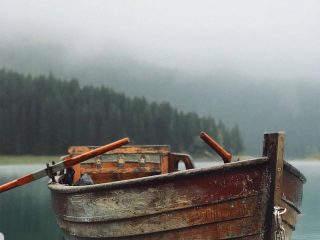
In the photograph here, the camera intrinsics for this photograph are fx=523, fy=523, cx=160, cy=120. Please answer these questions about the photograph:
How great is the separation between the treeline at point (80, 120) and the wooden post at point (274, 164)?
374 ft

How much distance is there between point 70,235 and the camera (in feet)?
37.8

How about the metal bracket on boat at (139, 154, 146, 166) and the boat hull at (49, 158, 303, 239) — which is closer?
the boat hull at (49, 158, 303, 239)

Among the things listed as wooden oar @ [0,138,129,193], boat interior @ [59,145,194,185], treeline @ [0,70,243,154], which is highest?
wooden oar @ [0,138,129,193]

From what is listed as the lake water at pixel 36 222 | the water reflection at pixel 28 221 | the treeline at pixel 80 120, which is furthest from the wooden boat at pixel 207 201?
the treeline at pixel 80 120

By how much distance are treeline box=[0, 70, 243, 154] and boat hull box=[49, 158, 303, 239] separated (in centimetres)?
11290

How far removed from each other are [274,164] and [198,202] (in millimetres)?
A: 1385

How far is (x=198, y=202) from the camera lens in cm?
856

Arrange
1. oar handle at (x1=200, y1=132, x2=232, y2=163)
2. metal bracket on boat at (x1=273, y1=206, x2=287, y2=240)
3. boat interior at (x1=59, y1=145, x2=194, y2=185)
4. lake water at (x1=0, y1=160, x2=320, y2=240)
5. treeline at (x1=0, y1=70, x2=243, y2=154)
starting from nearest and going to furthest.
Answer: metal bracket on boat at (x1=273, y1=206, x2=287, y2=240)
oar handle at (x1=200, y1=132, x2=232, y2=163)
boat interior at (x1=59, y1=145, x2=194, y2=185)
lake water at (x1=0, y1=160, x2=320, y2=240)
treeline at (x1=0, y1=70, x2=243, y2=154)

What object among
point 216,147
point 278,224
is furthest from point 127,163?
point 278,224

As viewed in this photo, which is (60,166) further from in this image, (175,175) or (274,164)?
(274,164)

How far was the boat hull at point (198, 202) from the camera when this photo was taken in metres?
8.44

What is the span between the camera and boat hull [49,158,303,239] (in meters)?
8.44

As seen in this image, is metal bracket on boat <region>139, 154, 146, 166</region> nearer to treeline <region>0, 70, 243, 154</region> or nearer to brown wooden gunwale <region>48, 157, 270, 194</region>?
brown wooden gunwale <region>48, 157, 270, 194</region>

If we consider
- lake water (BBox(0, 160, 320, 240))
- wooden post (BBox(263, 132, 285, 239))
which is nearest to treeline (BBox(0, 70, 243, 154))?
lake water (BBox(0, 160, 320, 240))
